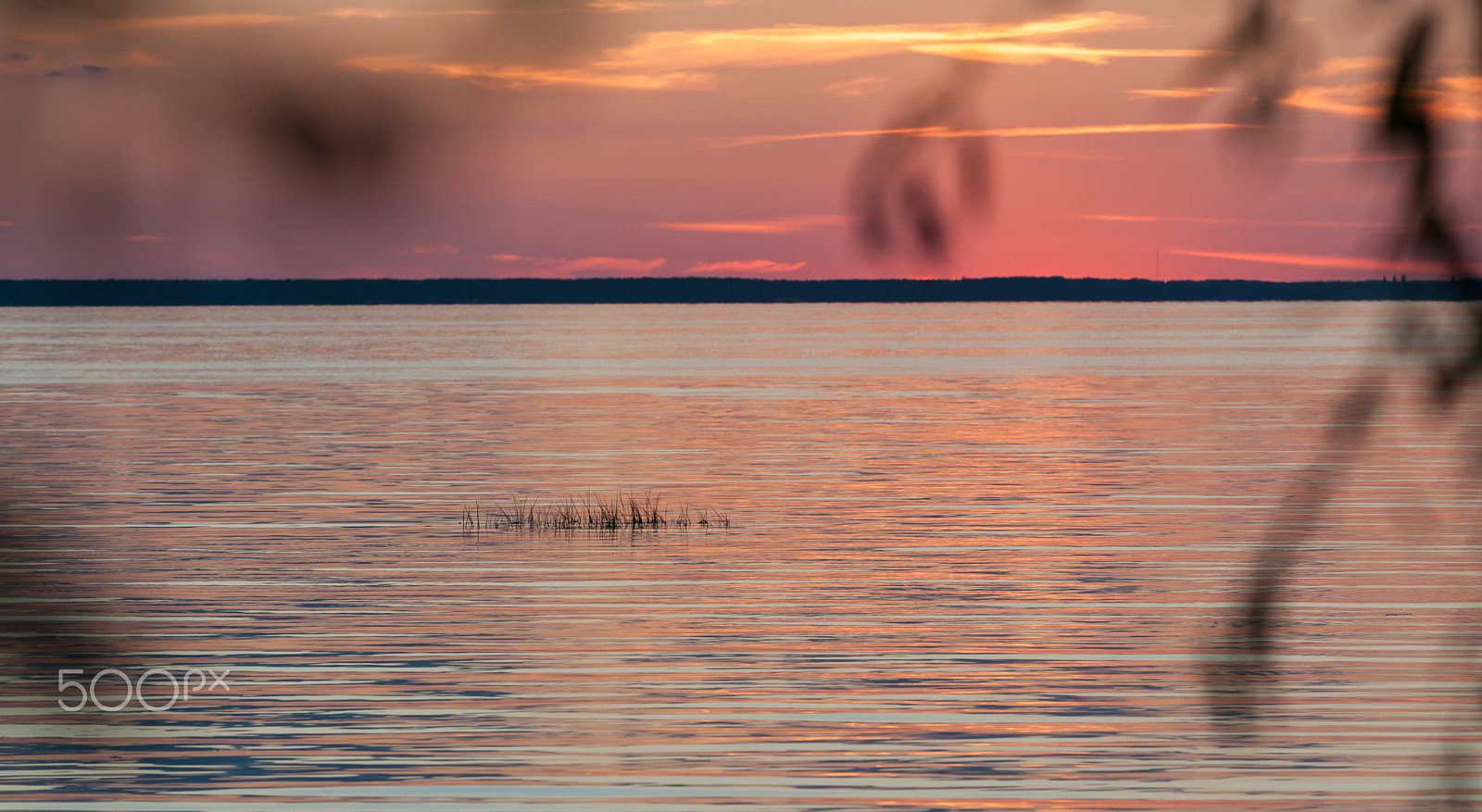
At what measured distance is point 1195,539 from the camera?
101 feet

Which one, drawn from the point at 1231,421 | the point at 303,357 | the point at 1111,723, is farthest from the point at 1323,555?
the point at 303,357

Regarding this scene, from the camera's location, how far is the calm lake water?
74.5 inches

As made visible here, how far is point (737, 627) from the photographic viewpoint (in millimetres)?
21781

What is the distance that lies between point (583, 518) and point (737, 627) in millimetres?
13175

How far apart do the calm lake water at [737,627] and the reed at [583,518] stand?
0.62 m

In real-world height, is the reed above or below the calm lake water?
below

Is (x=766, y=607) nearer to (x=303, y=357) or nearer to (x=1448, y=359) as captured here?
(x=1448, y=359)

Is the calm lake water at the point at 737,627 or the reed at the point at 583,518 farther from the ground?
the calm lake water at the point at 737,627

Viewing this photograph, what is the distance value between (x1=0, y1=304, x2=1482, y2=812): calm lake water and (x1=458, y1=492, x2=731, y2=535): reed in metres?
0.62

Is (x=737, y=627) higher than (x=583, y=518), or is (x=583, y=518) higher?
(x=737, y=627)

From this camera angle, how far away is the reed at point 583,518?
107 ft

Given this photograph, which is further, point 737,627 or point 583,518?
point 583,518

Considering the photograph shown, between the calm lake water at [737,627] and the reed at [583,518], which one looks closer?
the calm lake water at [737,627]

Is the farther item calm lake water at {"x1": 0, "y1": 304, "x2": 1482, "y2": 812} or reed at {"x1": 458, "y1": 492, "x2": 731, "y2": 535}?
reed at {"x1": 458, "y1": 492, "x2": 731, "y2": 535}
